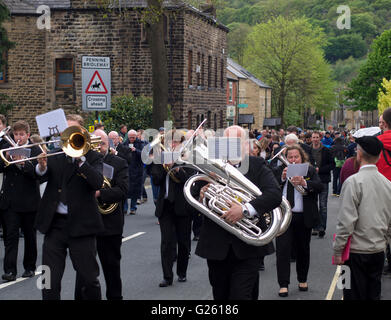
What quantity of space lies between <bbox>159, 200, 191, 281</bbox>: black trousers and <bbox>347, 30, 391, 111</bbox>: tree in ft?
208

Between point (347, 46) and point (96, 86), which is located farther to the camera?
point (347, 46)

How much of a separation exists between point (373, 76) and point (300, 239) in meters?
65.5

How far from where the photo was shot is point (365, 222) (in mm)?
6070

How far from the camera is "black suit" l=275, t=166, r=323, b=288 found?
8.70 m

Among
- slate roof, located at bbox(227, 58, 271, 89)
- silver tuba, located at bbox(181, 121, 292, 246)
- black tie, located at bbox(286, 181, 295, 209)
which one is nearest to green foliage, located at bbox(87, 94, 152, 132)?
black tie, located at bbox(286, 181, 295, 209)

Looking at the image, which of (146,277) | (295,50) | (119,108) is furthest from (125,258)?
(295,50)

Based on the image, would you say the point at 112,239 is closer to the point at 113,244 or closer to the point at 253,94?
the point at 113,244

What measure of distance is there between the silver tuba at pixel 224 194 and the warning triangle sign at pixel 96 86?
1110cm

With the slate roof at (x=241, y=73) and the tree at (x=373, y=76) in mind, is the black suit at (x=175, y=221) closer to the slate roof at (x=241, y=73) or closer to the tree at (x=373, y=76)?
the slate roof at (x=241, y=73)

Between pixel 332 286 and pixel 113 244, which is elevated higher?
pixel 113 244

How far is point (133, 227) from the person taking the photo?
1433 centimetres

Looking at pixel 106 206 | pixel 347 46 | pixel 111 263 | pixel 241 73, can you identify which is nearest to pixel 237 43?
pixel 241 73

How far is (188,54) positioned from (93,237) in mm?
31572
